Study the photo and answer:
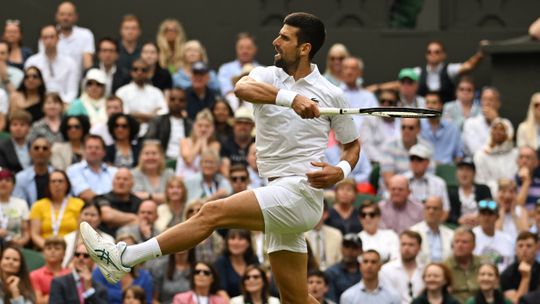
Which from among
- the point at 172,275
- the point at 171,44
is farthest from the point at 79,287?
the point at 171,44

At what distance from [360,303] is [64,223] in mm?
2854

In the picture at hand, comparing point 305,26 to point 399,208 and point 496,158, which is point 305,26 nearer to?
point 399,208

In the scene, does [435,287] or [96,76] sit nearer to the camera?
[435,287]

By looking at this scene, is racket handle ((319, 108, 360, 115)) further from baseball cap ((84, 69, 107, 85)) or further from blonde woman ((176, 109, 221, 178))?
baseball cap ((84, 69, 107, 85))

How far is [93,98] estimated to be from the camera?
1673 cm

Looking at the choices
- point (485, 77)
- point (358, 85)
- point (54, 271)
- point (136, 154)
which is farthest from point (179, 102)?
point (485, 77)

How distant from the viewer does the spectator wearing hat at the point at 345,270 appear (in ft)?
46.5

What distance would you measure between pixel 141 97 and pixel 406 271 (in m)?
4.04

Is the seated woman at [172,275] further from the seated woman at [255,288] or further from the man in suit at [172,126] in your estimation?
the man in suit at [172,126]

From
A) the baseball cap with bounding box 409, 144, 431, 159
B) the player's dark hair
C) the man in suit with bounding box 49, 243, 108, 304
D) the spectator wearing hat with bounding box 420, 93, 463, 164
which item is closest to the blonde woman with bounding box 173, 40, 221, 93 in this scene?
the spectator wearing hat with bounding box 420, 93, 463, 164

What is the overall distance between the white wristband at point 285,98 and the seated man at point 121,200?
5.47 m

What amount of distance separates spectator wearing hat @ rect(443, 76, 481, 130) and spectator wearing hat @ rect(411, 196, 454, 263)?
9.06 ft

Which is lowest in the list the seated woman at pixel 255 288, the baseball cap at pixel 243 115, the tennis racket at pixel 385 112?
the seated woman at pixel 255 288

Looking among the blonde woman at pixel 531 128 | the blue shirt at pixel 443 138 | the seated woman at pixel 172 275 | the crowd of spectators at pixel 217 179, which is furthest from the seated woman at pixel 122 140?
the blonde woman at pixel 531 128
